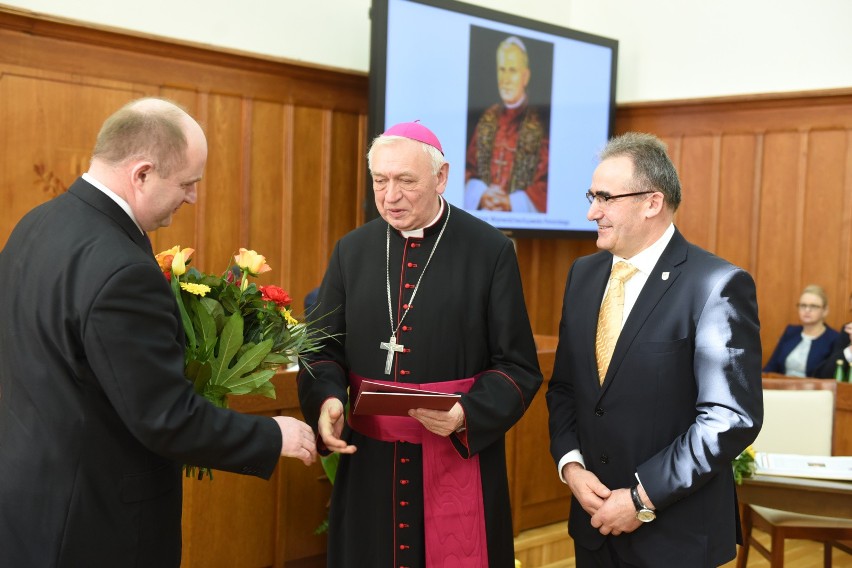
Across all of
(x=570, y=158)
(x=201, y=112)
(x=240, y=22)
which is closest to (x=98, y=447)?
(x=201, y=112)

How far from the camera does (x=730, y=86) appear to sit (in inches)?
283

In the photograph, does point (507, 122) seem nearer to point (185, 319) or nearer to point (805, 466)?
point (805, 466)

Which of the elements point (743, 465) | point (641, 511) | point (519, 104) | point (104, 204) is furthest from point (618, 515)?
point (519, 104)

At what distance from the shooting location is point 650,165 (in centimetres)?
256

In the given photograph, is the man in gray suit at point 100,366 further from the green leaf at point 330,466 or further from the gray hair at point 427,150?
the green leaf at point 330,466

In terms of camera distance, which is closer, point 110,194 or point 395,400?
point 110,194

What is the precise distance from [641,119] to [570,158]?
89 centimetres

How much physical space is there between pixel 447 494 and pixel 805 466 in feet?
5.12

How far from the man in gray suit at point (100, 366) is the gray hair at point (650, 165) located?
1.21 metres

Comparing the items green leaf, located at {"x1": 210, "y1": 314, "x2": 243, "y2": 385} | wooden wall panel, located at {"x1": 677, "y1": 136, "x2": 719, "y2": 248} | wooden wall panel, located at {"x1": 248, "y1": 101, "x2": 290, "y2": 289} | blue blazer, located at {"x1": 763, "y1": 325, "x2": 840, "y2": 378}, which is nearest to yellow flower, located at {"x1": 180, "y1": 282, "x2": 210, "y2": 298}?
green leaf, located at {"x1": 210, "y1": 314, "x2": 243, "y2": 385}

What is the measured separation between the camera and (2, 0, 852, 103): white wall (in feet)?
18.6

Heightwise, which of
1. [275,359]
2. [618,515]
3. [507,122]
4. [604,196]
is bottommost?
[618,515]

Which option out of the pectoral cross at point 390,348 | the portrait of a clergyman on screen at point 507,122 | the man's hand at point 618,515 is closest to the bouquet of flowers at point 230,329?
the pectoral cross at point 390,348

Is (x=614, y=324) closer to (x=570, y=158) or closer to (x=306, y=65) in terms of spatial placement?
(x=306, y=65)
